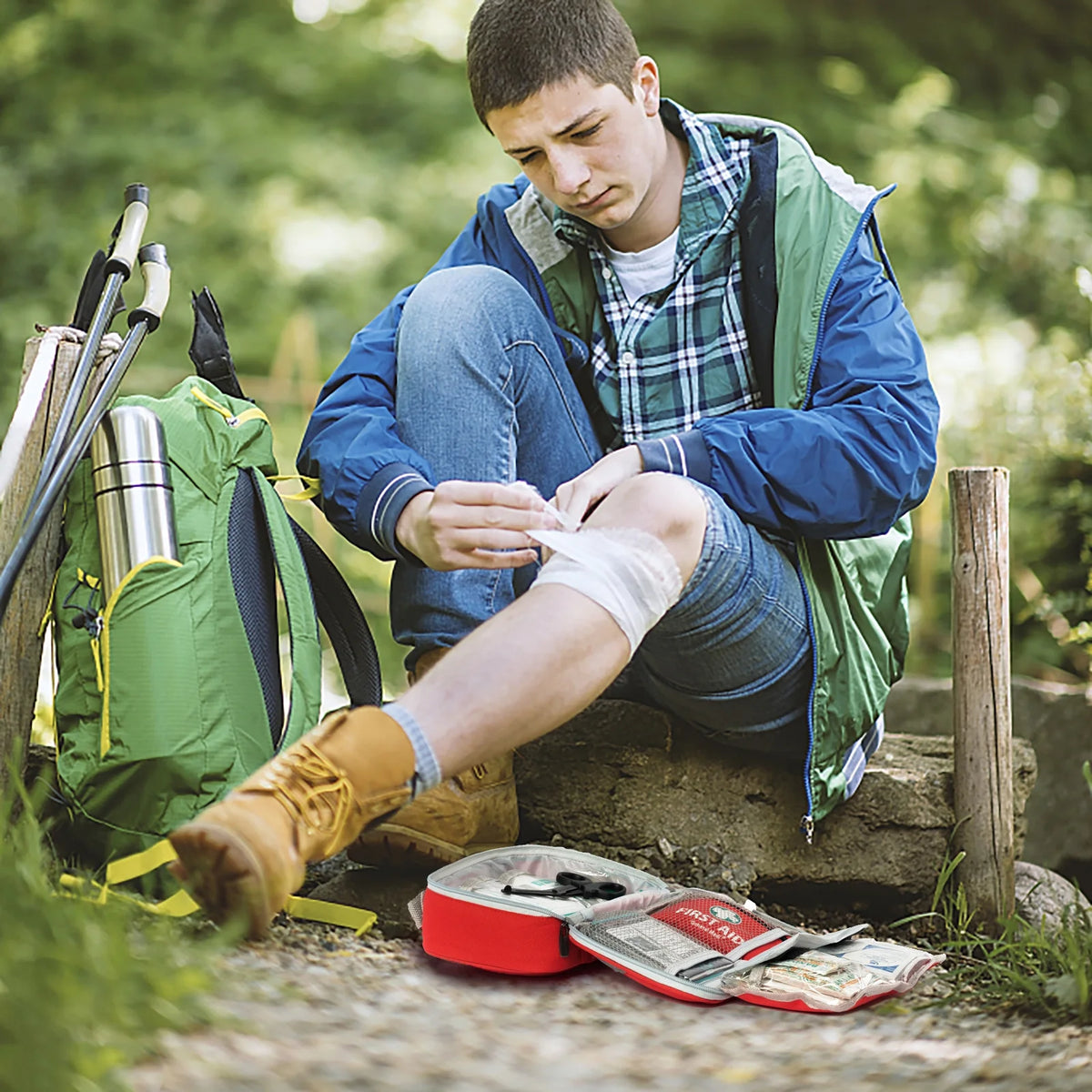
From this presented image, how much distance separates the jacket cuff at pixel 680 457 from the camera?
1.79 metres

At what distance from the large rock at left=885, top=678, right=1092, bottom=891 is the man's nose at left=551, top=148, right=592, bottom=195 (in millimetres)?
1823

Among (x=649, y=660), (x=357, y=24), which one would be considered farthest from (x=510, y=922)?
(x=357, y=24)

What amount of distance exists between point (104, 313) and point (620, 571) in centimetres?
89

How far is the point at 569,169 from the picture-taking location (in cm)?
201

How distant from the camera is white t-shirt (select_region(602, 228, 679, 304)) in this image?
218 cm

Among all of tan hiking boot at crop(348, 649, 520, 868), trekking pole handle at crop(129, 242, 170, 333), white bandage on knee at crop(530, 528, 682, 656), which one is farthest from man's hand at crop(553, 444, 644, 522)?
trekking pole handle at crop(129, 242, 170, 333)

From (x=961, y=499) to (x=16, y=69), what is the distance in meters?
7.15

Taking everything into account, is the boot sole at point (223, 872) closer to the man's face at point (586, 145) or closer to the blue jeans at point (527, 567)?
the blue jeans at point (527, 567)

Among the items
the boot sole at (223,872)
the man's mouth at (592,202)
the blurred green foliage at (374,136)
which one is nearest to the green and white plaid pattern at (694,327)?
the man's mouth at (592,202)

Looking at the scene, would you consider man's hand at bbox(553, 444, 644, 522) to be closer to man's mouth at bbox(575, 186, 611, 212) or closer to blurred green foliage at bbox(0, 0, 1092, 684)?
man's mouth at bbox(575, 186, 611, 212)

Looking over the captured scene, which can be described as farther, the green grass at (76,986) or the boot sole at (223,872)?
the boot sole at (223,872)

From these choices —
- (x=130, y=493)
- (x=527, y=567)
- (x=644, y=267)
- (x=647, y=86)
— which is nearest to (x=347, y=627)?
(x=527, y=567)

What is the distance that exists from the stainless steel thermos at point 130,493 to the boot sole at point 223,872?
576mm

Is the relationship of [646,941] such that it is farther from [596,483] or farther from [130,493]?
[130,493]
